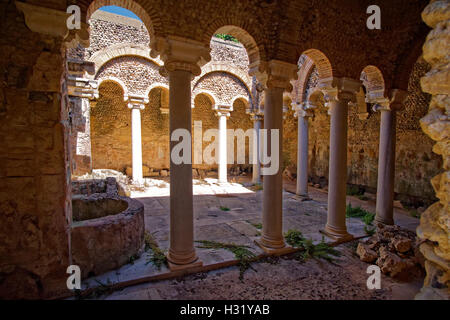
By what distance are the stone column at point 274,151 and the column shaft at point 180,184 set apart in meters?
1.54

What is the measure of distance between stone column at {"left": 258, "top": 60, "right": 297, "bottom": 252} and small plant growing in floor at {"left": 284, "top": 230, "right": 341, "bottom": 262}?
1.27 feet

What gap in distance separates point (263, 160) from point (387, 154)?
323cm

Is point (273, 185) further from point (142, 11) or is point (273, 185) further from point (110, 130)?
point (110, 130)

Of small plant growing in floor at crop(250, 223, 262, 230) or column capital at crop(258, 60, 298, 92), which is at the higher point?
column capital at crop(258, 60, 298, 92)

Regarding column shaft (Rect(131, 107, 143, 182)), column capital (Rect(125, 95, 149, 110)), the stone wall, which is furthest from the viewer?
column capital (Rect(125, 95, 149, 110))

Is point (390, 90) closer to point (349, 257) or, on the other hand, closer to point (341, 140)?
point (341, 140)

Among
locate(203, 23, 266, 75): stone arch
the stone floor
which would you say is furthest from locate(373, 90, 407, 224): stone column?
locate(203, 23, 266, 75): stone arch

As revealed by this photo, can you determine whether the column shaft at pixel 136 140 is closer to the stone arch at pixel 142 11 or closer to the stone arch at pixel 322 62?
the stone arch at pixel 142 11

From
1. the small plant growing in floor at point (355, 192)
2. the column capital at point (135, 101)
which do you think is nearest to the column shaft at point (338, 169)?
the small plant growing in floor at point (355, 192)

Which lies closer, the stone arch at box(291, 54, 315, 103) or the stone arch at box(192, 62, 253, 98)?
the stone arch at box(291, 54, 315, 103)

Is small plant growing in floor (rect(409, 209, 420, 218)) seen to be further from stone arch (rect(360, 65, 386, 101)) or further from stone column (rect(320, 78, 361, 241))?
stone arch (rect(360, 65, 386, 101))

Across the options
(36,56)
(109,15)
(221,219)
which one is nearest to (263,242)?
(221,219)

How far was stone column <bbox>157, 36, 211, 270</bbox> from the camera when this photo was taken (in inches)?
146
